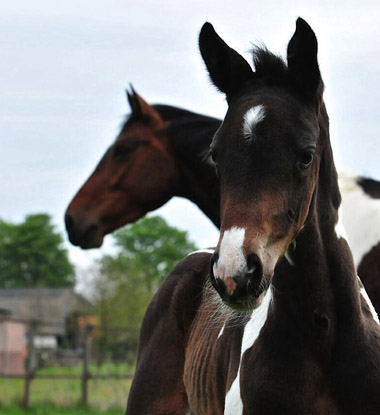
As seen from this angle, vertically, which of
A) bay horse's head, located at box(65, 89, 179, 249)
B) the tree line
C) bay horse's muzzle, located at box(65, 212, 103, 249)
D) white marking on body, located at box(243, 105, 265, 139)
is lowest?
white marking on body, located at box(243, 105, 265, 139)

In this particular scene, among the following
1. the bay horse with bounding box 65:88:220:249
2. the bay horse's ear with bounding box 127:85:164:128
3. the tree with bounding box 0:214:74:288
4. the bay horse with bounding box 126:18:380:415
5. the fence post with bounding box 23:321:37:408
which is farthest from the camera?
the tree with bounding box 0:214:74:288

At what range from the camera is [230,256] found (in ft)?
10.5

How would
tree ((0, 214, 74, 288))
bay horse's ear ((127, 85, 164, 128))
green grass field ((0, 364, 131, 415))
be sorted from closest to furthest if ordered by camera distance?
bay horse's ear ((127, 85, 164, 128)) → green grass field ((0, 364, 131, 415)) → tree ((0, 214, 74, 288))

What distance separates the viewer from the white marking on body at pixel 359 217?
595 centimetres

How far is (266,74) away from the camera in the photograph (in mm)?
3924

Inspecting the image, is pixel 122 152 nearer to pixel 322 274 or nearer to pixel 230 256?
pixel 322 274

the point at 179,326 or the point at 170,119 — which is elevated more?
the point at 170,119

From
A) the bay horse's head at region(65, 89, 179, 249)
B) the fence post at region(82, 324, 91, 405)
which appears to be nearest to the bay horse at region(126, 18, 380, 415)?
the bay horse's head at region(65, 89, 179, 249)

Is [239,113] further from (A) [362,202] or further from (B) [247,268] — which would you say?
(A) [362,202]

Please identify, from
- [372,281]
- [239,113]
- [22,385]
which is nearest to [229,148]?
[239,113]

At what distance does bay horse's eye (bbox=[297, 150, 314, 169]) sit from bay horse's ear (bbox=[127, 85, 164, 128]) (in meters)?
4.07

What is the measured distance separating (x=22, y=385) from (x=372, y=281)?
13.8 meters

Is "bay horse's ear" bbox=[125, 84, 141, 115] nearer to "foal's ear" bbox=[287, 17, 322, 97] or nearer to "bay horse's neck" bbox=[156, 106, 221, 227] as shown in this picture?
"bay horse's neck" bbox=[156, 106, 221, 227]

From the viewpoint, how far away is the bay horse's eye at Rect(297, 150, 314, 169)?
139 inches
